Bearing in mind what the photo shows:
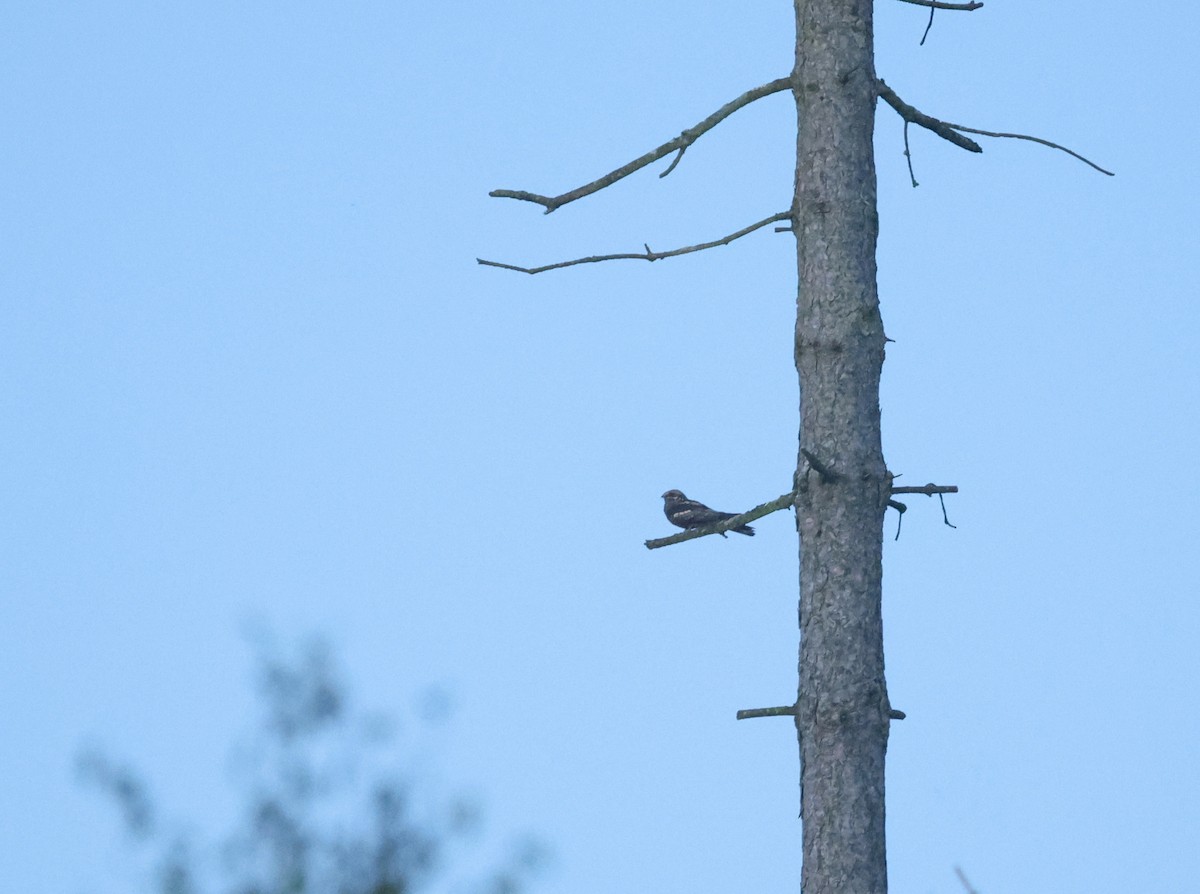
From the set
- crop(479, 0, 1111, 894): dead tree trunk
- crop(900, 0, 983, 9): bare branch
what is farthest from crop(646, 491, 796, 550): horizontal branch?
crop(900, 0, 983, 9): bare branch

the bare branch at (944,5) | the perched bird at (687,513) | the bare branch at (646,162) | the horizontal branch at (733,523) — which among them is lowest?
the horizontal branch at (733,523)

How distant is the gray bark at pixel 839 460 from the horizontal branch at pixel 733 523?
0.09 m

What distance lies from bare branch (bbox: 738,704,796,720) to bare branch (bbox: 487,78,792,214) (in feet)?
8.12

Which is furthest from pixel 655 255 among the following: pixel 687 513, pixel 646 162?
pixel 687 513

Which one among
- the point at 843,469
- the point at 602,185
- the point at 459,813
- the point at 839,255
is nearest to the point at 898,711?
the point at 843,469

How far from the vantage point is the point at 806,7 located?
6836mm

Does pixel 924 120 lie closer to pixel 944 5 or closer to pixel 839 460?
pixel 944 5

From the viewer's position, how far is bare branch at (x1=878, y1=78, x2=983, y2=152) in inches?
270

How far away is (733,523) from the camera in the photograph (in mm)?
6570

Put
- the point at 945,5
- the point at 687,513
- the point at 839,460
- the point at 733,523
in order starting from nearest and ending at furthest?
1. the point at 839,460
2. the point at 733,523
3. the point at 945,5
4. the point at 687,513

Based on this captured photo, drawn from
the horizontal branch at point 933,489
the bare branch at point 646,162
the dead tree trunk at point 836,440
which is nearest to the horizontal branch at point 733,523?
the dead tree trunk at point 836,440

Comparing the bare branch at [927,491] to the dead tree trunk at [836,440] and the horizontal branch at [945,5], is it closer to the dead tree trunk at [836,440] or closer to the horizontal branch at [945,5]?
the dead tree trunk at [836,440]

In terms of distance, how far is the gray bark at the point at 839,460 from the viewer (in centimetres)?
595

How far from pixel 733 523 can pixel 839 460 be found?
619 millimetres
